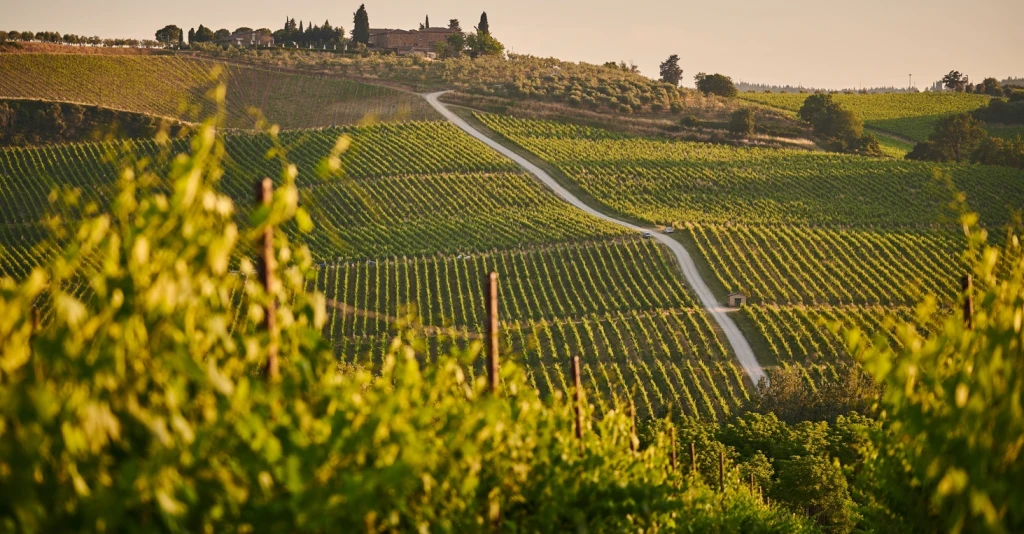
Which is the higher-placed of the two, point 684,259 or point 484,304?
point 684,259

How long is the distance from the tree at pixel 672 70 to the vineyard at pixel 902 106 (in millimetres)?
11108

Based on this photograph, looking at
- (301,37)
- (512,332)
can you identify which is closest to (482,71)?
(301,37)

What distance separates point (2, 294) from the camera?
4.79m

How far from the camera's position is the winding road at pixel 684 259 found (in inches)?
1693

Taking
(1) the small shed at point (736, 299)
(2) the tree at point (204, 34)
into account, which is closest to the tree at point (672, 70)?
(2) the tree at point (204, 34)

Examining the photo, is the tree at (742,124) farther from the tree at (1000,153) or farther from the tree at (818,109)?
the tree at (1000,153)

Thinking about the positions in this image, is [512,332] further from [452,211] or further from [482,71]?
[482,71]

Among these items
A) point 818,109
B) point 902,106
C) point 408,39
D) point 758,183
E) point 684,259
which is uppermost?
point 408,39

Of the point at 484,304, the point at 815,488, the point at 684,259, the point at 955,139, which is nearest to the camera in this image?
the point at 815,488

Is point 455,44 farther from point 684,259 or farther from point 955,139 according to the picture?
point 684,259

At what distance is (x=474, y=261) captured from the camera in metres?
54.7

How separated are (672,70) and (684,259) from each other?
87.7m

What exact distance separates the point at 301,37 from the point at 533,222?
284 ft

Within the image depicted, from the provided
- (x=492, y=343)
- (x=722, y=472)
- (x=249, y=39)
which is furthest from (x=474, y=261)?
(x=249, y=39)
